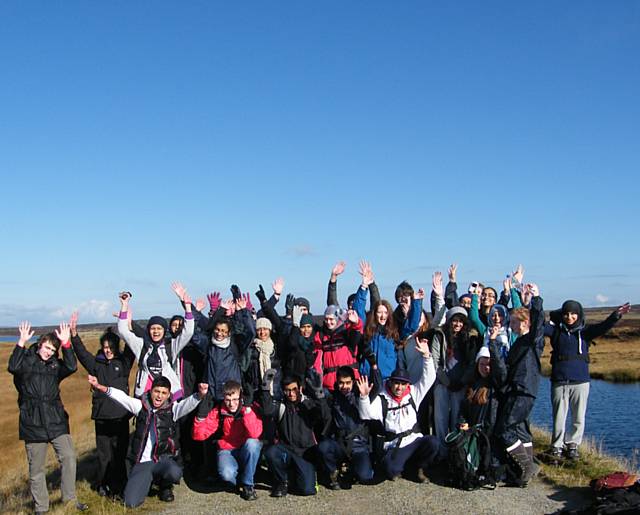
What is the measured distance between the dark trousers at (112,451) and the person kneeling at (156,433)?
0.56 meters

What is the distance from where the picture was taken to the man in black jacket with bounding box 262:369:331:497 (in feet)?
27.4

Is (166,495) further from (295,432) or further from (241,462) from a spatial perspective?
(295,432)

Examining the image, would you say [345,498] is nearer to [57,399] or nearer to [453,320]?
[453,320]

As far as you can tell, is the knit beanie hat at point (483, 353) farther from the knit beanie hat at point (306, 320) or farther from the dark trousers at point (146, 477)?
the dark trousers at point (146, 477)

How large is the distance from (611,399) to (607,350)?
80.5 ft

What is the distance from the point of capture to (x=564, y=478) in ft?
27.5

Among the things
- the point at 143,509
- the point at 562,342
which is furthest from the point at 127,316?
the point at 562,342

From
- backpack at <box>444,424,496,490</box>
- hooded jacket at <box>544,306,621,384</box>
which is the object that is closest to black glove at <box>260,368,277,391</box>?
backpack at <box>444,424,496,490</box>

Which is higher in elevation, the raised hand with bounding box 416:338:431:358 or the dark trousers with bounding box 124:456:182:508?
the raised hand with bounding box 416:338:431:358

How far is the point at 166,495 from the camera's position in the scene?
27.5 ft

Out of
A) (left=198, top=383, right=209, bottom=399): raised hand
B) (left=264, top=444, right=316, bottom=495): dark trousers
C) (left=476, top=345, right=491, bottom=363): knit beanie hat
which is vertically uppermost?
(left=476, top=345, right=491, bottom=363): knit beanie hat

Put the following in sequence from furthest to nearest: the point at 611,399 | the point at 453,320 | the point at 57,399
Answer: the point at 611,399
the point at 453,320
the point at 57,399

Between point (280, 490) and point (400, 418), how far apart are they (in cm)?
184

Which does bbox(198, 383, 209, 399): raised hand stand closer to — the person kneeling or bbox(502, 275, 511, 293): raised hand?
the person kneeling
